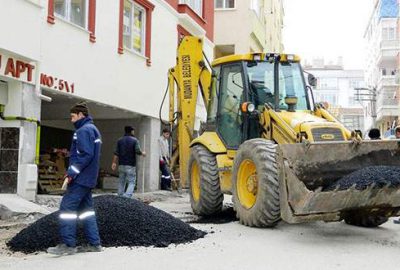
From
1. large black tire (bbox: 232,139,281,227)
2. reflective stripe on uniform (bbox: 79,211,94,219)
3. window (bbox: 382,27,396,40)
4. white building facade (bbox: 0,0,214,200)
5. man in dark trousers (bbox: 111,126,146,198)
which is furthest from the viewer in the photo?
window (bbox: 382,27,396,40)

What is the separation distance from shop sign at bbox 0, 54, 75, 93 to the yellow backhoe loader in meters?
2.50

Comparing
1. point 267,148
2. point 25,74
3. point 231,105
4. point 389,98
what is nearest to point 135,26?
point 25,74

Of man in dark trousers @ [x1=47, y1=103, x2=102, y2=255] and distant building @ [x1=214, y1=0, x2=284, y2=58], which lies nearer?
man in dark trousers @ [x1=47, y1=103, x2=102, y2=255]

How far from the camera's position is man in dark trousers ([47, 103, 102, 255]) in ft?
21.8

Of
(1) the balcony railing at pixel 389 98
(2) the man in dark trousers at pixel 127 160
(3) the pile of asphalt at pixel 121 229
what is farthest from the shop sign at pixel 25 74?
(1) the balcony railing at pixel 389 98

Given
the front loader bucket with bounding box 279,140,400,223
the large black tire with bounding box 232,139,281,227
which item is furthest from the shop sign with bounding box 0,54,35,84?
the front loader bucket with bounding box 279,140,400,223

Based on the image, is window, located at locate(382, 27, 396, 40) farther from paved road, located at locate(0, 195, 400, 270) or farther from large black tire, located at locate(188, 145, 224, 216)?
paved road, located at locate(0, 195, 400, 270)

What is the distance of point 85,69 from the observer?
44.3ft

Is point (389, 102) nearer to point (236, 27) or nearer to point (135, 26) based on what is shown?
point (236, 27)

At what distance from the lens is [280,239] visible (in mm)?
7879

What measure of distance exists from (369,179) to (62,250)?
13.3 ft

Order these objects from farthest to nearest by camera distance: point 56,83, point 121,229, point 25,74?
1. point 56,83
2. point 25,74
3. point 121,229

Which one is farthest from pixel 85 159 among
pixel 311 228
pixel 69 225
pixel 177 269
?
pixel 311 228

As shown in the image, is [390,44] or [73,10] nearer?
[73,10]
